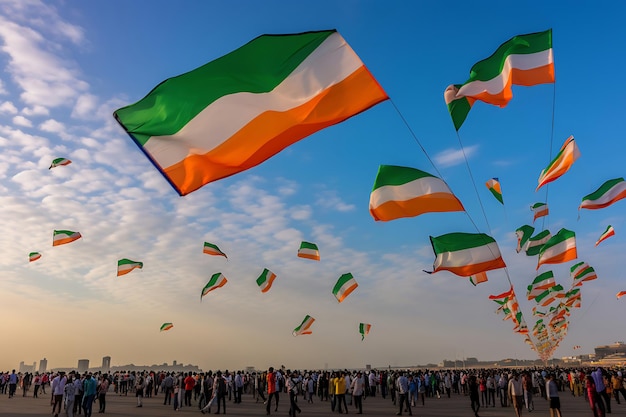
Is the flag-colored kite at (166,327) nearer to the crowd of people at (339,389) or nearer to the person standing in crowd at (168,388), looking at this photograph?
the crowd of people at (339,389)

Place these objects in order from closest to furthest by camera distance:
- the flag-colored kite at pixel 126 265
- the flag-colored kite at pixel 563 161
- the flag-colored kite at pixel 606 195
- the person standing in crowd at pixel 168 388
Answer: the flag-colored kite at pixel 563 161 < the flag-colored kite at pixel 606 195 < the person standing in crowd at pixel 168 388 < the flag-colored kite at pixel 126 265

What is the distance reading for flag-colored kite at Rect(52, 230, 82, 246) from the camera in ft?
90.9

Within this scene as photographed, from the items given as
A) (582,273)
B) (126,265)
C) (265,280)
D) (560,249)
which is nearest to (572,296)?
(582,273)

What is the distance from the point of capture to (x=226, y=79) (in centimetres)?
805

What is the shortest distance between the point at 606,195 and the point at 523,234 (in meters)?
6.32

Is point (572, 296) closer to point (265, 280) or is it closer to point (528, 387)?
point (528, 387)

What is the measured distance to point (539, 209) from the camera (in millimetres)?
24391

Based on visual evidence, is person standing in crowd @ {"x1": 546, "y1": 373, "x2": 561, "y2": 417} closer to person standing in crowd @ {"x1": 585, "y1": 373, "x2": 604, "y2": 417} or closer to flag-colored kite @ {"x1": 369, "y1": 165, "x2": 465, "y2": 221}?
person standing in crowd @ {"x1": 585, "y1": 373, "x2": 604, "y2": 417}

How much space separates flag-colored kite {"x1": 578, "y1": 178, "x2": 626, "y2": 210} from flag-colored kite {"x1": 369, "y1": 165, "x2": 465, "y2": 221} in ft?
31.9

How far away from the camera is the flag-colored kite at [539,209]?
23.9 metres

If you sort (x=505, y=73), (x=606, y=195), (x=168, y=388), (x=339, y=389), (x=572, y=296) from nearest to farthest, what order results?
(x=505, y=73), (x=606, y=195), (x=339, y=389), (x=168, y=388), (x=572, y=296)

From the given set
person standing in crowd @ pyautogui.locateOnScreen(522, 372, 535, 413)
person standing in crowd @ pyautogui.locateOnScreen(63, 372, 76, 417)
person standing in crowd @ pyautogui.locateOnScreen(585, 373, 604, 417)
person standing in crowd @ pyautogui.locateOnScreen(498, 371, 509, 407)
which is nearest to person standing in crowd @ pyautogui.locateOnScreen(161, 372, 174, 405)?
person standing in crowd @ pyautogui.locateOnScreen(63, 372, 76, 417)

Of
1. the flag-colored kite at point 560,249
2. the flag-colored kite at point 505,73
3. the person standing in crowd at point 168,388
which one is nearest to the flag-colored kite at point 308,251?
the person standing in crowd at point 168,388

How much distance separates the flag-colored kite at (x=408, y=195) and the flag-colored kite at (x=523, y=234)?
13898mm
